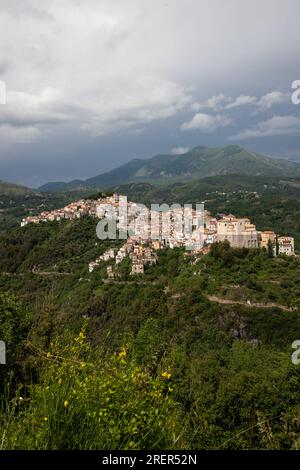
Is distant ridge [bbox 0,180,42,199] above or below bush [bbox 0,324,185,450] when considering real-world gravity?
above

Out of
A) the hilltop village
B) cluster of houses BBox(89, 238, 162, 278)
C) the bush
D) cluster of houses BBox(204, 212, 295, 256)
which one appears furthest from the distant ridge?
the bush

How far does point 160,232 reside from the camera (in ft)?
170

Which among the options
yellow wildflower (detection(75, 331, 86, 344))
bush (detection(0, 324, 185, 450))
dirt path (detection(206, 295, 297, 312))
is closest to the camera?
bush (detection(0, 324, 185, 450))

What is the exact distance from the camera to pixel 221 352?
23594 millimetres

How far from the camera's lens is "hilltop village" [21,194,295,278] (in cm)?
3894

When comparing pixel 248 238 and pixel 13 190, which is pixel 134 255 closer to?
pixel 248 238

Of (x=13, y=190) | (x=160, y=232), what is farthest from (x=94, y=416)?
(x=13, y=190)

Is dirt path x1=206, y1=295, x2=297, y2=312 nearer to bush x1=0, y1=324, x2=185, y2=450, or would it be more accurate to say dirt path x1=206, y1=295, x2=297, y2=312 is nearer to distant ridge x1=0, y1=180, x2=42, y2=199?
bush x1=0, y1=324, x2=185, y2=450

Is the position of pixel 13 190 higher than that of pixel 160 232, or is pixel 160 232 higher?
pixel 13 190

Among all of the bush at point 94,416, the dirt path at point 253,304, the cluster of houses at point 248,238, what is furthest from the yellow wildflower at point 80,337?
the cluster of houses at point 248,238

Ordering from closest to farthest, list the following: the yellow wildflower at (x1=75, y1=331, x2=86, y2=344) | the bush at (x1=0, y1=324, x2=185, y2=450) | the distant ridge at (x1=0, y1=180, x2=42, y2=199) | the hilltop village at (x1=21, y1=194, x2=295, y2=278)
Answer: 1. the bush at (x1=0, y1=324, x2=185, y2=450)
2. the yellow wildflower at (x1=75, y1=331, x2=86, y2=344)
3. the hilltop village at (x1=21, y1=194, x2=295, y2=278)
4. the distant ridge at (x1=0, y1=180, x2=42, y2=199)
